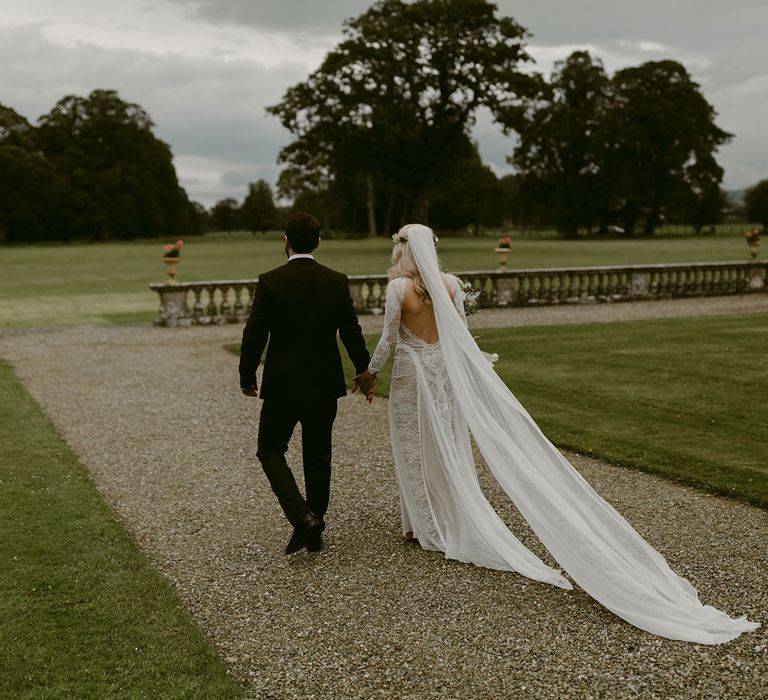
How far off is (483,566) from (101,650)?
212cm

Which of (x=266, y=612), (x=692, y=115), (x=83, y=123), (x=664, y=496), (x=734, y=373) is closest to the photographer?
(x=266, y=612)

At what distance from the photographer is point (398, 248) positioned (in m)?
5.59

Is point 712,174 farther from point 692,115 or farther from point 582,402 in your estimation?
point 582,402

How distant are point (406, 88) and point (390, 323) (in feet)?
145

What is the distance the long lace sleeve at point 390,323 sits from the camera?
549 centimetres

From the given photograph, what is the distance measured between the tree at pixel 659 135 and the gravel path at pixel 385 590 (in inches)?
2494

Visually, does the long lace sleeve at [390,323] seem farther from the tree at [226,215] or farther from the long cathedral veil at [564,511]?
the tree at [226,215]

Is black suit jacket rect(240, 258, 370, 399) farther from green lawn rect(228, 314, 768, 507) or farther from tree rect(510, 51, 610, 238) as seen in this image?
tree rect(510, 51, 610, 238)

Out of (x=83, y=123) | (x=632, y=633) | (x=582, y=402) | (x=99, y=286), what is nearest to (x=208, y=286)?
(x=582, y=402)

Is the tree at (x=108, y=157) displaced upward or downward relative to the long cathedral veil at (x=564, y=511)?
upward

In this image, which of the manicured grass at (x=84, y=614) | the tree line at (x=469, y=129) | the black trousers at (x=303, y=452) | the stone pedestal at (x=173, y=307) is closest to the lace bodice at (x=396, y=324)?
the black trousers at (x=303, y=452)

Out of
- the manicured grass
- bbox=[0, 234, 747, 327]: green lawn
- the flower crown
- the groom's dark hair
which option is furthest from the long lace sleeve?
bbox=[0, 234, 747, 327]: green lawn

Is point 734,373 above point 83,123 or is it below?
below

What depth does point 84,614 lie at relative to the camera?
15.0ft
